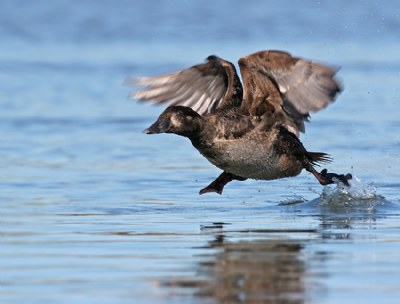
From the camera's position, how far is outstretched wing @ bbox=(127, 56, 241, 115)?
31.2 feet

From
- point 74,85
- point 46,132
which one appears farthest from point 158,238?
point 74,85

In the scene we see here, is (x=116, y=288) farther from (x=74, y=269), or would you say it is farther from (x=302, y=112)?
(x=302, y=112)

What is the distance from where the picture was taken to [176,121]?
28.4 feet

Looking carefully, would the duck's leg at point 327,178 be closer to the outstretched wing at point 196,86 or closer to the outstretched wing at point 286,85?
the outstretched wing at point 286,85

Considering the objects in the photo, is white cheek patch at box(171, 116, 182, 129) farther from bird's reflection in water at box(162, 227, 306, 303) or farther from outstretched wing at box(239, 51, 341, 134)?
bird's reflection in water at box(162, 227, 306, 303)

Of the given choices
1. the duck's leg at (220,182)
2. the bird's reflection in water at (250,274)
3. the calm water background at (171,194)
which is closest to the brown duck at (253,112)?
the duck's leg at (220,182)

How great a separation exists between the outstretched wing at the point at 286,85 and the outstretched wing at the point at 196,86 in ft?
1.18

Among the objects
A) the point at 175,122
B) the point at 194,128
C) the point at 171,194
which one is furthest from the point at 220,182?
the point at 175,122

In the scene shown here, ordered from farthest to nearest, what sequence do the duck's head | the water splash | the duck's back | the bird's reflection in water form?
the water splash
the duck's back
the duck's head
the bird's reflection in water

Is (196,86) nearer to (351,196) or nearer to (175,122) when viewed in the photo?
(175,122)

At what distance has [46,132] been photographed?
45.5 feet

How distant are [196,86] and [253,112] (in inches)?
30.7

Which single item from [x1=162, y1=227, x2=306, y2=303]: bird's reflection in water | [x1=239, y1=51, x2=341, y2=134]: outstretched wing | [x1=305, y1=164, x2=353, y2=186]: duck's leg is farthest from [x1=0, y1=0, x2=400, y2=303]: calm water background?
[x1=239, y1=51, x2=341, y2=134]: outstretched wing

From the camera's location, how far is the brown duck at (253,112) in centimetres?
871
